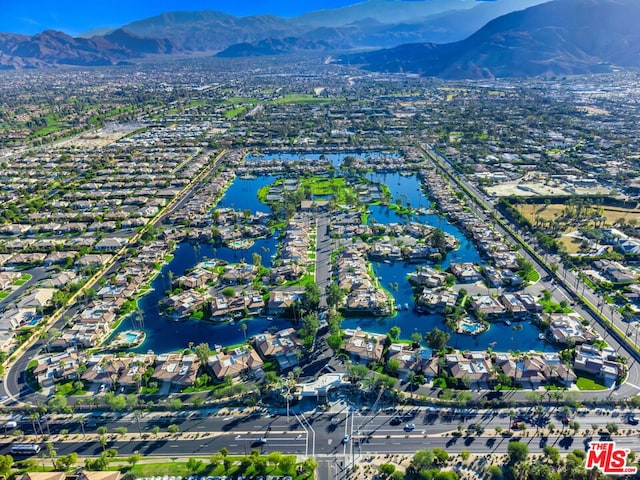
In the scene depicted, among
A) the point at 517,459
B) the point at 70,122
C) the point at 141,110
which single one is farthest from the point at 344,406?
the point at 141,110

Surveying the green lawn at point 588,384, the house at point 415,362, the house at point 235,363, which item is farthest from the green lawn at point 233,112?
the green lawn at point 588,384

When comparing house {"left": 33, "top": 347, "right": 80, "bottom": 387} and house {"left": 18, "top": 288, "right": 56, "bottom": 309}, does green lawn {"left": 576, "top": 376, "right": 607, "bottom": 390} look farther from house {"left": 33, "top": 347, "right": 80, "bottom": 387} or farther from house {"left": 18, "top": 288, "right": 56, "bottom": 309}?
house {"left": 18, "top": 288, "right": 56, "bottom": 309}

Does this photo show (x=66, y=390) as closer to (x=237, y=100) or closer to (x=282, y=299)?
(x=282, y=299)

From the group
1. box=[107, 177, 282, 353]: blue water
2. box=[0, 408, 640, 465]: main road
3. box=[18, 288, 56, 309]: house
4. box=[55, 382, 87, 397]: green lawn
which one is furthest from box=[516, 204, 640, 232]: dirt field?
box=[18, 288, 56, 309]: house

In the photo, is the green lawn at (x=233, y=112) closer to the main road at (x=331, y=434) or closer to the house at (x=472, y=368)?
the house at (x=472, y=368)

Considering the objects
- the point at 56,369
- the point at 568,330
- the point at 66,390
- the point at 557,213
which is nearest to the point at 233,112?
the point at 557,213

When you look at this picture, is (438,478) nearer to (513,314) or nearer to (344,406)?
(344,406)
